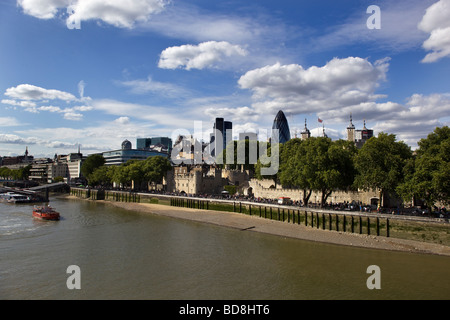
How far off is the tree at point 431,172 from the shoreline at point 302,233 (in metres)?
5.08

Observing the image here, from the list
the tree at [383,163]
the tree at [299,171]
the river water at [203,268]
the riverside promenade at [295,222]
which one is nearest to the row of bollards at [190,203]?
the riverside promenade at [295,222]

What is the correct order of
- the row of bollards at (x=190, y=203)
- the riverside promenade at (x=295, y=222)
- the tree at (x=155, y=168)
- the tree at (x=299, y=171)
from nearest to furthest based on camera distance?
the riverside promenade at (x=295, y=222) < the tree at (x=299, y=171) < the row of bollards at (x=190, y=203) < the tree at (x=155, y=168)

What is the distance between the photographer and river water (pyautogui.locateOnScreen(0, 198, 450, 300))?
66.7 feet

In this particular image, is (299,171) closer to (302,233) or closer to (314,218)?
(314,218)

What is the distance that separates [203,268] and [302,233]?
695 inches

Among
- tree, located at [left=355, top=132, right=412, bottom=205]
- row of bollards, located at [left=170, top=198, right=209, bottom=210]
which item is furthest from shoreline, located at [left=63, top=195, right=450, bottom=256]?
tree, located at [left=355, top=132, right=412, bottom=205]

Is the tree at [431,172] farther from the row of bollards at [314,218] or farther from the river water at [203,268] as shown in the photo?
the river water at [203,268]

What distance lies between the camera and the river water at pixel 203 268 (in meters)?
20.3

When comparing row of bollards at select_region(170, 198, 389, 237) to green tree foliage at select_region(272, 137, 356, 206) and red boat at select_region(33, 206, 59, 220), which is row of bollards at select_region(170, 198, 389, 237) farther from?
red boat at select_region(33, 206, 59, 220)

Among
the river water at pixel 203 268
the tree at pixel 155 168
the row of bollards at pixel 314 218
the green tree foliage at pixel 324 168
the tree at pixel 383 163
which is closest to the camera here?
the river water at pixel 203 268

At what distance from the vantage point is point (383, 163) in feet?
129

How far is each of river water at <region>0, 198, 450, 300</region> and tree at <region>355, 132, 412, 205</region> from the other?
10635mm

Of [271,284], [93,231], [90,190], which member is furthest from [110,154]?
[271,284]

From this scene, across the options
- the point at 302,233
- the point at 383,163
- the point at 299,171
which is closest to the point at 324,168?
the point at 299,171
